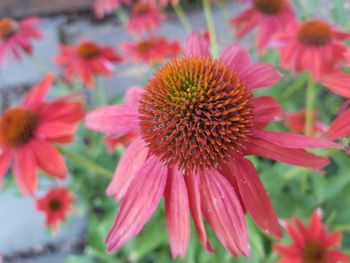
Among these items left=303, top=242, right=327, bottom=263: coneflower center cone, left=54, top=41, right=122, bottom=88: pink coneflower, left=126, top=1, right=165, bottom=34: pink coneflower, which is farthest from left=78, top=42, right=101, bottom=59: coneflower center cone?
left=303, top=242, right=327, bottom=263: coneflower center cone

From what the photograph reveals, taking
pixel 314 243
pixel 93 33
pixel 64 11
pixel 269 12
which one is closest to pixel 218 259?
pixel 314 243

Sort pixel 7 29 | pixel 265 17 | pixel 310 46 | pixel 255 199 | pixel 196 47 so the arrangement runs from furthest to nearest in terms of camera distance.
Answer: pixel 7 29
pixel 265 17
pixel 310 46
pixel 196 47
pixel 255 199

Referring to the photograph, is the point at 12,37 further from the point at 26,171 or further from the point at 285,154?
the point at 285,154

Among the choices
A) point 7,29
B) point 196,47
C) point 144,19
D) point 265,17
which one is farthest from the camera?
point 144,19

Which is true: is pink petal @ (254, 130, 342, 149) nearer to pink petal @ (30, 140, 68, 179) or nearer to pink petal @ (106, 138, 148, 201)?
pink petal @ (106, 138, 148, 201)

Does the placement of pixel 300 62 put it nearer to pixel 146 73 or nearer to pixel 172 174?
pixel 172 174

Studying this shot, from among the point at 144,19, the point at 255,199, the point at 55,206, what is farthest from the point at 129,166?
the point at 144,19
